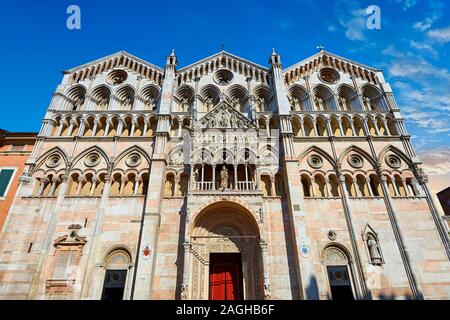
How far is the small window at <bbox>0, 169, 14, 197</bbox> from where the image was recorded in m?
19.9

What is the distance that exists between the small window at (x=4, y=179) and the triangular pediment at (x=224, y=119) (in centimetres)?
1505

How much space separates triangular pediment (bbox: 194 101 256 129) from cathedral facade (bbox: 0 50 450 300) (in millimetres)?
129

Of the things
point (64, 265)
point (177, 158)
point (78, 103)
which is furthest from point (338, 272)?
point (78, 103)

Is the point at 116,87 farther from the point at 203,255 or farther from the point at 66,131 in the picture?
the point at 203,255

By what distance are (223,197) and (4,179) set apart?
17293mm

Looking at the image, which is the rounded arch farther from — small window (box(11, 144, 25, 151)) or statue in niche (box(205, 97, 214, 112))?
small window (box(11, 144, 25, 151))

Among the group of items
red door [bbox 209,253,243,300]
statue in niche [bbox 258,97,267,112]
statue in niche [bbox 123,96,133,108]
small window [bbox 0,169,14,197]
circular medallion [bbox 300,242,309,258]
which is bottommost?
red door [bbox 209,253,243,300]

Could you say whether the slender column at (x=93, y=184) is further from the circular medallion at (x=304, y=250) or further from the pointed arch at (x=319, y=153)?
the pointed arch at (x=319, y=153)

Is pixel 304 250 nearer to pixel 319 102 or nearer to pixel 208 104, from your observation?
pixel 319 102

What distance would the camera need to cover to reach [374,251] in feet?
55.6

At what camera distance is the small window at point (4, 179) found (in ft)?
65.2

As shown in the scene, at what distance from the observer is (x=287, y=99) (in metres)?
23.6

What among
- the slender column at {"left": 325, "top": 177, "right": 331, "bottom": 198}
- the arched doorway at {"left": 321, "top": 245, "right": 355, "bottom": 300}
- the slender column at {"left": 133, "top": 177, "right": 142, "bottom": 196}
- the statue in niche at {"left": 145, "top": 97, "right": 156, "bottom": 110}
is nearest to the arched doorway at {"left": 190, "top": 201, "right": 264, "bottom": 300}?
the arched doorway at {"left": 321, "top": 245, "right": 355, "bottom": 300}

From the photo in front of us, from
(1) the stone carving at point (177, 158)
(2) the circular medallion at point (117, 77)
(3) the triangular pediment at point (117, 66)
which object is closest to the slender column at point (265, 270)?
(1) the stone carving at point (177, 158)
